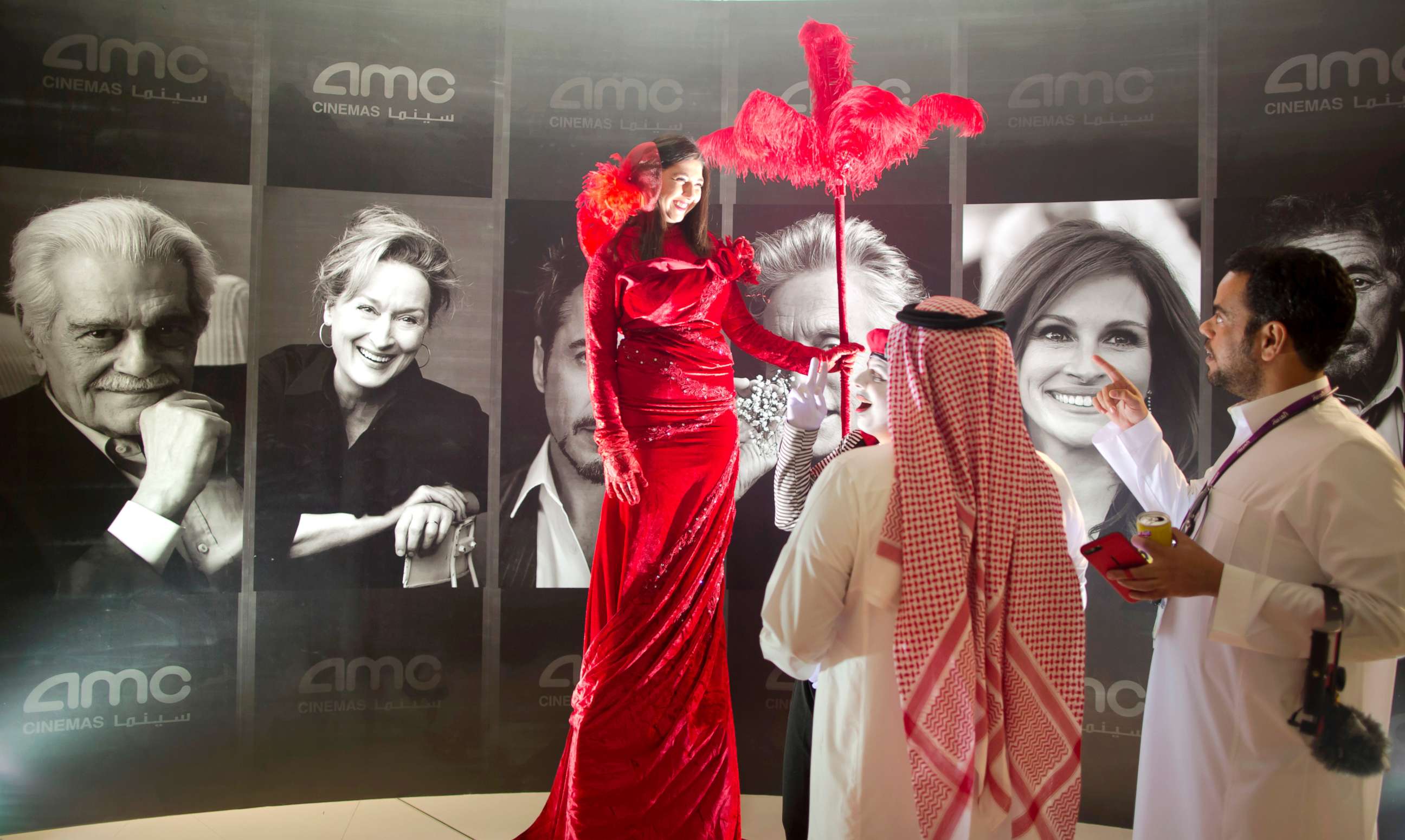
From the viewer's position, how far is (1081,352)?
3.74m

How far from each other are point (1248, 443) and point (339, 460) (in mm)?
3289

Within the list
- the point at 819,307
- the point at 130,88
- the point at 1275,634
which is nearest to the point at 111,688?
the point at 130,88

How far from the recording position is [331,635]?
3.75 meters

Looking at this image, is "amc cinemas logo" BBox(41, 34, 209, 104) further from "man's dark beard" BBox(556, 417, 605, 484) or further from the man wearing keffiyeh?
the man wearing keffiyeh

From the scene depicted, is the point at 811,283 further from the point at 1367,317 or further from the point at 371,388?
the point at 1367,317

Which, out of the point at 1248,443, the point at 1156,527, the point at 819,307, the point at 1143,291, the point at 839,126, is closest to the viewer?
the point at 1156,527

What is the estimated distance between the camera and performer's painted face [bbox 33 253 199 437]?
3.46 m

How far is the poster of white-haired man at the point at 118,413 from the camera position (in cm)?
346

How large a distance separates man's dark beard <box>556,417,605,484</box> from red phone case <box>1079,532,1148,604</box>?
2351 mm

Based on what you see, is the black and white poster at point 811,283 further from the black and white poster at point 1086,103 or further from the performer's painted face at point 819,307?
the black and white poster at point 1086,103

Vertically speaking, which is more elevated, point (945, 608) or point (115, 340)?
point (115, 340)

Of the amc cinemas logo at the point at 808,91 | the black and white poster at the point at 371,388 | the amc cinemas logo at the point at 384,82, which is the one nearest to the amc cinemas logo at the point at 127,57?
the amc cinemas logo at the point at 384,82

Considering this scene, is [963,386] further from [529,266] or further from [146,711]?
[146,711]

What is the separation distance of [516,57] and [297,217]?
1.16 m
